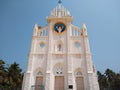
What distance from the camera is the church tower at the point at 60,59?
819 inches

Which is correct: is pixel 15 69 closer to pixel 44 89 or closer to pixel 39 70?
pixel 39 70

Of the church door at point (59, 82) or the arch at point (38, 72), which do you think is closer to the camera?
the church door at point (59, 82)

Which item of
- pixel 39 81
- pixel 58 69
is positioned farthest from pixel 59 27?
pixel 39 81

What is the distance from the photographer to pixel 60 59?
75.7ft

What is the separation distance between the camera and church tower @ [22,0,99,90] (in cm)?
2080

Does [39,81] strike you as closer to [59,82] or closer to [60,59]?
[59,82]

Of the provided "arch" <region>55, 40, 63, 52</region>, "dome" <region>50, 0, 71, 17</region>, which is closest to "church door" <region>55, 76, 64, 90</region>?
"arch" <region>55, 40, 63, 52</region>

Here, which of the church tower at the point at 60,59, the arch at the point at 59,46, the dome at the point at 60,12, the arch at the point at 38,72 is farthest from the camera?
the dome at the point at 60,12

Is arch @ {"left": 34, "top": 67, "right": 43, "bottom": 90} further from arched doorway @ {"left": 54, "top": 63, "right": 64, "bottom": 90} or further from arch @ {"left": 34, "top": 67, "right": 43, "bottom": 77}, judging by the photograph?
arched doorway @ {"left": 54, "top": 63, "right": 64, "bottom": 90}

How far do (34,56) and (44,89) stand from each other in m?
6.66

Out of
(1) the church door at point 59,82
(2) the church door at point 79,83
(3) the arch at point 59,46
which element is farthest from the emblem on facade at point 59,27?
(2) the church door at point 79,83

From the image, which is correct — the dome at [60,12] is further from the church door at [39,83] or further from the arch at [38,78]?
the church door at [39,83]

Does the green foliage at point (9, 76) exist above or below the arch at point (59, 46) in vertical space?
below

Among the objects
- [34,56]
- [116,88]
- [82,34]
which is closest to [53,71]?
[34,56]
